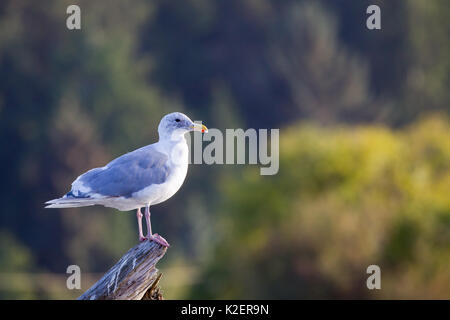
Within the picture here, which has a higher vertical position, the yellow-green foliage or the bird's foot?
the bird's foot

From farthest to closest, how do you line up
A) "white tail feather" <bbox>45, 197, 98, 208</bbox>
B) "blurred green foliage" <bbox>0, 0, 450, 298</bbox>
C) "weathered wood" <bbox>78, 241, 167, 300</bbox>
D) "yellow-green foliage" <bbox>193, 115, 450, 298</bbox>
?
"blurred green foliage" <bbox>0, 0, 450, 298</bbox>
"yellow-green foliage" <bbox>193, 115, 450, 298</bbox>
"white tail feather" <bbox>45, 197, 98, 208</bbox>
"weathered wood" <bbox>78, 241, 167, 300</bbox>

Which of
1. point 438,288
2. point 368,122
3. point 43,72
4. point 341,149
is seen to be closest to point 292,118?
point 368,122

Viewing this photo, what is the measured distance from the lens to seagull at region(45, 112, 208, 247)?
336 inches

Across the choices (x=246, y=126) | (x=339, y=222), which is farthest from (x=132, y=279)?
(x=246, y=126)

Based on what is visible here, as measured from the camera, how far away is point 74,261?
169ft

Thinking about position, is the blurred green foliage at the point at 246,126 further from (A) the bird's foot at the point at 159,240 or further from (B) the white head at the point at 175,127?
(A) the bird's foot at the point at 159,240

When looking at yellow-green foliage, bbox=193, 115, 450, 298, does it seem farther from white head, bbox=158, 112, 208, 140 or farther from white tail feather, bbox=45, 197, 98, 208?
white tail feather, bbox=45, 197, 98, 208

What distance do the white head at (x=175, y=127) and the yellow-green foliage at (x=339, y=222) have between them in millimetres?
15327

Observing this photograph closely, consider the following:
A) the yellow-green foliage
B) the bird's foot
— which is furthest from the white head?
the yellow-green foliage

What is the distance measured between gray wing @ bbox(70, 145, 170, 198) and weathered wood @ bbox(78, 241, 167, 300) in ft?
2.55

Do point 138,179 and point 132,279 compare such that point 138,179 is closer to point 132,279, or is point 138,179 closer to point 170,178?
point 170,178

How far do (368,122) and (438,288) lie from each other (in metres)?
36.2

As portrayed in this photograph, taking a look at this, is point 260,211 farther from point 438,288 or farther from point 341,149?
point 438,288

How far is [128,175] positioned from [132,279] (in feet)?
4.12
